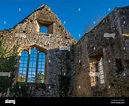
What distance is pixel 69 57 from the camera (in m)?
11.1

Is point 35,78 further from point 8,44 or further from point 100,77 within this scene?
point 100,77

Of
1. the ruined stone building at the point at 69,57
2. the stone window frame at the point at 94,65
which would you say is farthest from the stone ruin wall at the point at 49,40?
the stone window frame at the point at 94,65

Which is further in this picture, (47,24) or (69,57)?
(47,24)

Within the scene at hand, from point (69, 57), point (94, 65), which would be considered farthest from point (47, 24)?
point (94, 65)

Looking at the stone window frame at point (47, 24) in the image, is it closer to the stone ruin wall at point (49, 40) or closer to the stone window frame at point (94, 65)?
the stone ruin wall at point (49, 40)

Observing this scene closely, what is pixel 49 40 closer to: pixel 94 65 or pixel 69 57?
pixel 69 57

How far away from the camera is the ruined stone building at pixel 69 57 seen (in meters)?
7.44

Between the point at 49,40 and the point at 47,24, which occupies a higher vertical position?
the point at 47,24

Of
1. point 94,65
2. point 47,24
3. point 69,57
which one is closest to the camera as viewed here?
point 94,65

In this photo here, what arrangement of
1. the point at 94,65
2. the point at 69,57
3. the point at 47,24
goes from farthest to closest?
1. the point at 47,24
2. the point at 69,57
3. the point at 94,65

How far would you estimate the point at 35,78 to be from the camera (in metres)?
10.4

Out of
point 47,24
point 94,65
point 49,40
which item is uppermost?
point 47,24

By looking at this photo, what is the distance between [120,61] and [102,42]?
1.54m

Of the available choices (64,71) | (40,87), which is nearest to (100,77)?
(64,71)
